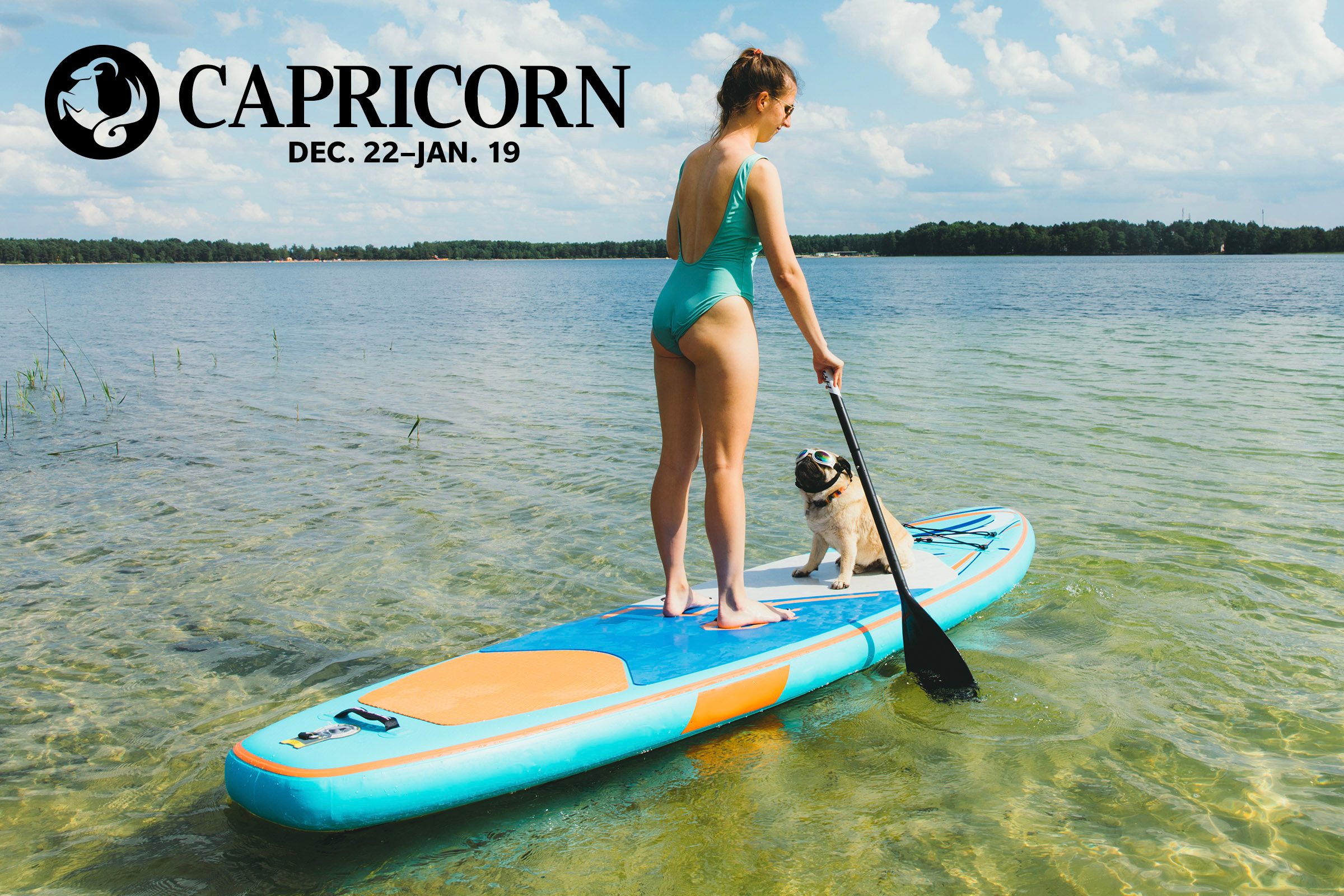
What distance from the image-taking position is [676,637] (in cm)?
414

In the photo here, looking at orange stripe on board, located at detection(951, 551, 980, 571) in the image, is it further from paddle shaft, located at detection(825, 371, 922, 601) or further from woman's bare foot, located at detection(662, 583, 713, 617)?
woman's bare foot, located at detection(662, 583, 713, 617)

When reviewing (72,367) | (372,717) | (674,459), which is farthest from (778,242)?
(72,367)

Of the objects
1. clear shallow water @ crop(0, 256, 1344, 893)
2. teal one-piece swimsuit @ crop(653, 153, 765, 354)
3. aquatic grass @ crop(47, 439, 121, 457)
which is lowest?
clear shallow water @ crop(0, 256, 1344, 893)

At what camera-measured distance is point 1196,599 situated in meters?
5.27

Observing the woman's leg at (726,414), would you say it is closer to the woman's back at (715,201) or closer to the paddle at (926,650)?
the woman's back at (715,201)

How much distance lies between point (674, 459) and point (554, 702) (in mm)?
1295

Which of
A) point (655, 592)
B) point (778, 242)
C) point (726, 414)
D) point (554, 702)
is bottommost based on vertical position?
point (655, 592)

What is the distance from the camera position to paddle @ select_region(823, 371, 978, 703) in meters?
4.17

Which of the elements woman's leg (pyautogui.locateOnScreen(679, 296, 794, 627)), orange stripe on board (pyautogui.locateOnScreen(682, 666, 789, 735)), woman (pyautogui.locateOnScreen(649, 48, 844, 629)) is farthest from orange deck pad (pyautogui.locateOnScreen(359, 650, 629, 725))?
woman (pyautogui.locateOnScreen(649, 48, 844, 629))

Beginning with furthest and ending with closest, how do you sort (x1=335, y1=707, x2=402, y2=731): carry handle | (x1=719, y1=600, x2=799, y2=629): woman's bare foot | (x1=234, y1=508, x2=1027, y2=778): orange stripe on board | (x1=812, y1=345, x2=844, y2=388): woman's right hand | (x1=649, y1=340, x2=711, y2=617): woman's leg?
(x1=719, y1=600, x2=799, y2=629): woman's bare foot → (x1=649, y1=340, x2=711, y2=617): woman's leg → (x1=812, y1=345, x2=844, y2=388): woman's right hand → (x1=335, y1=707, x2=402, y2=731): carry handle → (x1=234, y1=508, x2=1027, y2=778): orange stripe on board

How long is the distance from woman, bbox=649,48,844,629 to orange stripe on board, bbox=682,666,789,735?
Result: 54 cm

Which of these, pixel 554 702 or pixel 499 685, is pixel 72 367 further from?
pixel 554 702

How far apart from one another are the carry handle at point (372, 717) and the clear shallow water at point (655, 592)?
0.37 metres

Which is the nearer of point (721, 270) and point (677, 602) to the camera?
point (721, 270)
